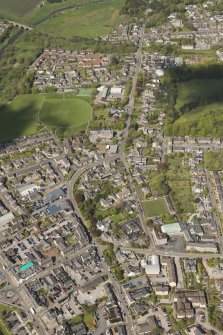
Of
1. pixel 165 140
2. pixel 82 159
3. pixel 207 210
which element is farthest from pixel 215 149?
pixel 82 159

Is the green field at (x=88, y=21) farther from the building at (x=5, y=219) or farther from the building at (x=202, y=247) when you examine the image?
the building at (x=202, y=247)

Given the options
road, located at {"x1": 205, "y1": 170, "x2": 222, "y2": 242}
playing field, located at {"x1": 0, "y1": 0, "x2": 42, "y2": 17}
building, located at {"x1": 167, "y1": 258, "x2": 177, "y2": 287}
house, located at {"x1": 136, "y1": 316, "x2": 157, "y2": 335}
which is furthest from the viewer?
playing field, located at {"x1": 0, "y1": 0, "x2": 42, "y2": 17}

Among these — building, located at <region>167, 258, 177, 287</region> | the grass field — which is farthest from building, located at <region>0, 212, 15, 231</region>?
the grass field

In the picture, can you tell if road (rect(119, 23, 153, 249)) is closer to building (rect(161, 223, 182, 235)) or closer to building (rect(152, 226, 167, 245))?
building (rect(152, 226, 167, 245))

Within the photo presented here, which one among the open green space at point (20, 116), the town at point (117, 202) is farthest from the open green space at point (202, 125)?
the open green space at point (20, 116)

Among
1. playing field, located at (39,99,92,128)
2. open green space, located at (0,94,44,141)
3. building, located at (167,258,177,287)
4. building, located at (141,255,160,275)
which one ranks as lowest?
building, located at (167,258,177,287)

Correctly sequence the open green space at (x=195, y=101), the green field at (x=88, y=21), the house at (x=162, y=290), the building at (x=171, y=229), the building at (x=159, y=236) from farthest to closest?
the green field at (x=88, y=21) → the open green space at (x=195, y=101) → the building at (x=171, y=229) → the building at (x=159, y=236) → the house at (x=162, y=290)
